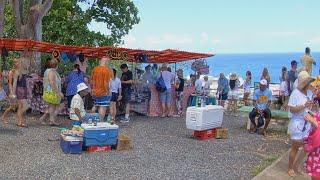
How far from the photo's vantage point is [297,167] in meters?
8.80

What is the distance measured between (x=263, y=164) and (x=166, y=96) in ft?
23.6

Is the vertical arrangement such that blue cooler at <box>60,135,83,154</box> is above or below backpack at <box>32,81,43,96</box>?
below

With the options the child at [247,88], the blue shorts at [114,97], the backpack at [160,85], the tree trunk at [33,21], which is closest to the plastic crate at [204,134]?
the blue shorts at [114,97]

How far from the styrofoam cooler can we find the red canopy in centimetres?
439

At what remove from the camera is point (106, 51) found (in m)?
15.9

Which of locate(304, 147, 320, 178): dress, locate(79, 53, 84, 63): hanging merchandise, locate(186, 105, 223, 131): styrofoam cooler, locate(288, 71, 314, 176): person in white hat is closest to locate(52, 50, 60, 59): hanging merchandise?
locate(79, 53, 84, 63): hanging merchandise

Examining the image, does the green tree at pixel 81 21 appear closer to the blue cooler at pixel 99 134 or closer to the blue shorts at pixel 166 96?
the blue shorts at pixel 166 96

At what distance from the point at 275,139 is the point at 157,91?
15.9 feet

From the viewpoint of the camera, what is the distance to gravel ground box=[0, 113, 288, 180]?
8.33 metres

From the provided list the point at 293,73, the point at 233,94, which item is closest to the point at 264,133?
the point at 293,73

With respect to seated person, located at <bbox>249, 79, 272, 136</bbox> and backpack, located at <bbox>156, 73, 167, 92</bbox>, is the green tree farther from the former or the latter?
seated person, located at <bbox>249, 79, 272, 136</bbox>

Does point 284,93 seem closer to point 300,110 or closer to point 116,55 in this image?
point 116,55

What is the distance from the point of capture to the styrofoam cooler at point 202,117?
38.0ft

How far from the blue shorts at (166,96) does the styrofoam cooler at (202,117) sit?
413 cm
